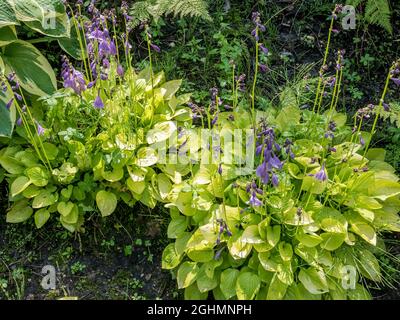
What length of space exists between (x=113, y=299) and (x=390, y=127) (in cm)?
201

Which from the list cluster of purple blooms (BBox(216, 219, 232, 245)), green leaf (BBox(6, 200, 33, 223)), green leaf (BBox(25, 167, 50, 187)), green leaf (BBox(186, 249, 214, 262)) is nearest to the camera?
cluster of purple blooms (BBox(216, 219, 232, 245))

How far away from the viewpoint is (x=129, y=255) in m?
3.07

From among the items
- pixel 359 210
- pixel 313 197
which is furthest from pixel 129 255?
pixel 359 210

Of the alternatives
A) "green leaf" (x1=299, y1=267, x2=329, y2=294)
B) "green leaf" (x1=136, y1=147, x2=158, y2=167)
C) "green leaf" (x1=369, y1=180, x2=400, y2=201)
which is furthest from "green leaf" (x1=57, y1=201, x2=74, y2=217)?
"green leaf" (x1=369, y1=180, x2=400, y2=201)

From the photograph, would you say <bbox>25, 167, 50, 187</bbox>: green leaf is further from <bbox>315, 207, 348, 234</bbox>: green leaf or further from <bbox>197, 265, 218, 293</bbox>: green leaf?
<bbox>315, 207, 348, 234</bbox>: green leaf

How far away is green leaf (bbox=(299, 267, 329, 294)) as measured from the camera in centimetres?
260

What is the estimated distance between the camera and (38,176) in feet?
9.69

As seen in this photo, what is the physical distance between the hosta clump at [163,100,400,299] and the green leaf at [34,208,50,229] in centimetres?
72

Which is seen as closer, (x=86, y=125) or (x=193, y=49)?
(x=86, y=125)

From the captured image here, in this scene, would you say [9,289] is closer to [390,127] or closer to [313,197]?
[313,197]

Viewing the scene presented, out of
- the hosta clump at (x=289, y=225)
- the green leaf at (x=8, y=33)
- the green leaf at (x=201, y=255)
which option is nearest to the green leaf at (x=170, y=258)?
the hosta clump at (x=289, y=225)

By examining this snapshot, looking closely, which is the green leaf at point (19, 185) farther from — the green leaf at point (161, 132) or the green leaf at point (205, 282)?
the green leaf at point (205, 282)
